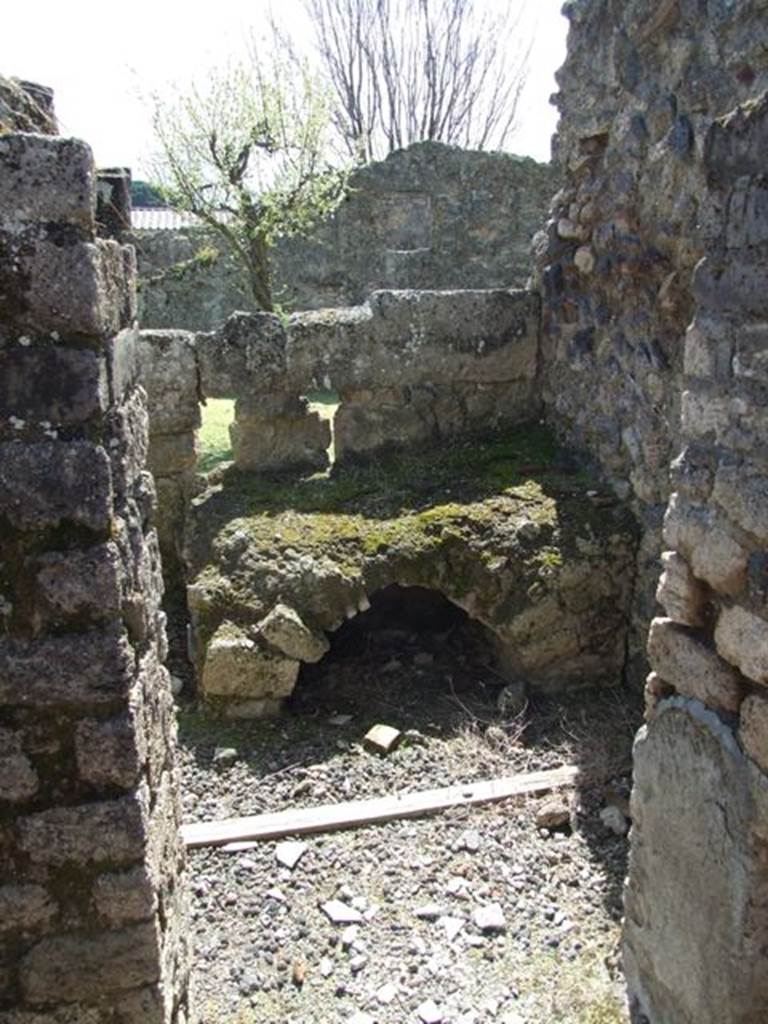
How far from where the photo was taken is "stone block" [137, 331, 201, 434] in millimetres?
5090

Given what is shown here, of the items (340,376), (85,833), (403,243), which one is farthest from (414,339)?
(403,243)

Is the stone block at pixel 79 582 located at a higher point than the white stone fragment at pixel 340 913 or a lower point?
higher

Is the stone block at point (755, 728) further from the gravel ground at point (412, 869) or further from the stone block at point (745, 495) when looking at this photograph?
the gravel ground at point (412, 869)

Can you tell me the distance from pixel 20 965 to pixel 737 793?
180cm

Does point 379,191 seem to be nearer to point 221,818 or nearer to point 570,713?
point 570,713

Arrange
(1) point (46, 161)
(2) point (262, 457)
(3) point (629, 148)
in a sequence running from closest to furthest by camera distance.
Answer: (1) point (46, 161), (3) point (629, 148), (2) point (262, 457)

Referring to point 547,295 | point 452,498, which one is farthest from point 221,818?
point 547,295

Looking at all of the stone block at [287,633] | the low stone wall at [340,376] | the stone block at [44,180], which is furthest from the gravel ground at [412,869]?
the stone block at [44,180]

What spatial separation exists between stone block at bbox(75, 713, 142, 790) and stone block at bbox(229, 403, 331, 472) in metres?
3.35

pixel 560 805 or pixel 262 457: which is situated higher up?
pixel 262 457

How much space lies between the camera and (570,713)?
4605mm

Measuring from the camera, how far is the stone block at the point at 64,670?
2.00 meters

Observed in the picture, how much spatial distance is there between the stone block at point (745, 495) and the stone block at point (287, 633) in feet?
8.33

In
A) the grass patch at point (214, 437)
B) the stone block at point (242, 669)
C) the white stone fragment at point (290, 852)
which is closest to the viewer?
the white stone fragment at point (290, 852)
